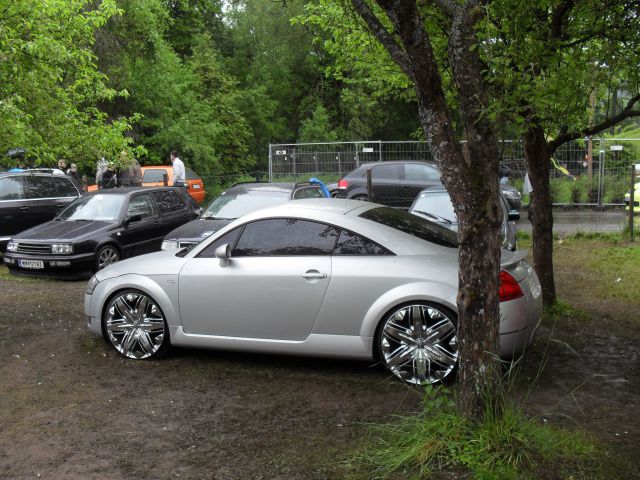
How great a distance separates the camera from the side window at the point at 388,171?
19109 mm

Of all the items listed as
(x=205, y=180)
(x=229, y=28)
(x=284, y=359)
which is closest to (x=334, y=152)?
(x=205, y=180)

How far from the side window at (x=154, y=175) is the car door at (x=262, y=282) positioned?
736 inches

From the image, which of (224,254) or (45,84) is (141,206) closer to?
(45,84)

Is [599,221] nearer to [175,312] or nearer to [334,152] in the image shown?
[334,152]

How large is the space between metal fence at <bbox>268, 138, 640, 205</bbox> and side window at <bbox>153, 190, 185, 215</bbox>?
9.46 meters

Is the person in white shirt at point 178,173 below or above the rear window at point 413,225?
above

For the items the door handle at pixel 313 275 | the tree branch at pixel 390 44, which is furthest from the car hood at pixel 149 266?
the tree branch at pixel 390 44

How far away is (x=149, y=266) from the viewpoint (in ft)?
22.6

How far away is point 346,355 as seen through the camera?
6059 mm

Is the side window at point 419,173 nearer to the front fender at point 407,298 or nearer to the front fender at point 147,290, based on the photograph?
the front fender at point 147,290

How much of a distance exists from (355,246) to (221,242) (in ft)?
4.36

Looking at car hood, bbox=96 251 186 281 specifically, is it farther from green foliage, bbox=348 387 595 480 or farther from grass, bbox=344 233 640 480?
green foliage, bbox=348 387 595 480

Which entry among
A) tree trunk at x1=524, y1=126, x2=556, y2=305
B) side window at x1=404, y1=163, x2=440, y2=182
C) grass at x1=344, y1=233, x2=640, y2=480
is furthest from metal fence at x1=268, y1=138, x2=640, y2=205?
grass at x1=344, y1=233, x2=640, y2=480

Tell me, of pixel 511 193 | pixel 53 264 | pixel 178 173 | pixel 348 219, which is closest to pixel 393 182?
pixel 511 193
